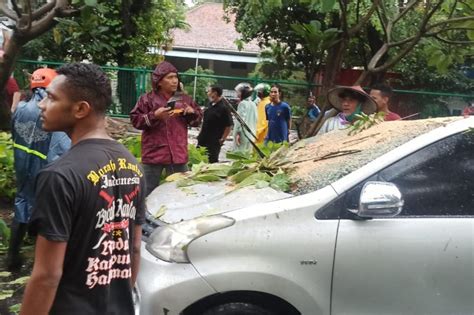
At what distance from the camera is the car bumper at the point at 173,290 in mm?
2918

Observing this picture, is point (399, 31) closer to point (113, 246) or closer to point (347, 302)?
point (347, 302)

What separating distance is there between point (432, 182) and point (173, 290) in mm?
1523

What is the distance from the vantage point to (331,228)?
→ 294 centimetres

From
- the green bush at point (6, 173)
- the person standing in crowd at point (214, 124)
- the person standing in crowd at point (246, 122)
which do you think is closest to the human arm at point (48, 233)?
the green bush at point (6, 173)

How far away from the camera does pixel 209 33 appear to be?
34.6 metres

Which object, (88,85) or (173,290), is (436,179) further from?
(88,85)

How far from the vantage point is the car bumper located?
115 inches

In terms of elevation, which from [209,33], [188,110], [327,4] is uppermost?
[209,33]

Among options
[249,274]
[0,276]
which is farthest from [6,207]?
[249,274]

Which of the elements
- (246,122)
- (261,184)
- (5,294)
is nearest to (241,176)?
(261,184)

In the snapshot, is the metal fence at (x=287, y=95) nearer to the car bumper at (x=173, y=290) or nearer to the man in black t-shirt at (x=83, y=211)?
the car bumper at (x=173, y=290)

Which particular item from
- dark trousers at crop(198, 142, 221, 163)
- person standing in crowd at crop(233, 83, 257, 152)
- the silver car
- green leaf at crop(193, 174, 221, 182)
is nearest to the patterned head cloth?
green leaf at crop(193, 174, 221, 182)

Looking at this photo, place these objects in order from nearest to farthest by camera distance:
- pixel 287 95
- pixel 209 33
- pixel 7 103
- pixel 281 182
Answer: pixel 281 182 < pixel 7 103 < pixel 287 95 < pixel 209 33

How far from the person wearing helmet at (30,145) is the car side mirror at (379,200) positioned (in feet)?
7.98
